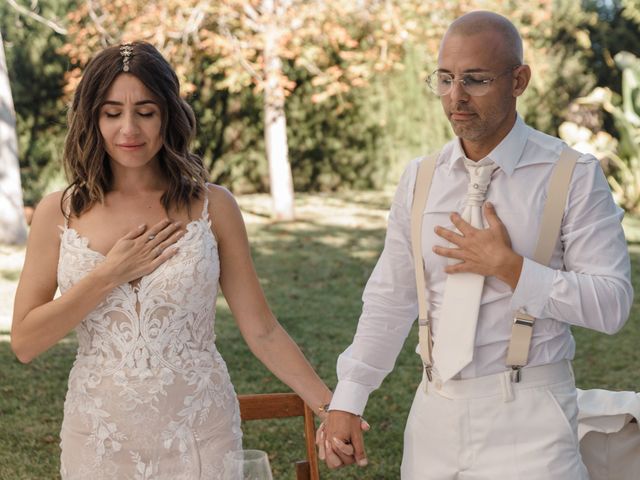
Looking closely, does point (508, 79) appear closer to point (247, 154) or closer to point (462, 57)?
point (462, 57)

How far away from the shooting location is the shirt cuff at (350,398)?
9.54ft

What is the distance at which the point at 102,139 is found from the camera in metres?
2.75

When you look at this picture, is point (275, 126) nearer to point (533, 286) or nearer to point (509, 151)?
point (509, 151)

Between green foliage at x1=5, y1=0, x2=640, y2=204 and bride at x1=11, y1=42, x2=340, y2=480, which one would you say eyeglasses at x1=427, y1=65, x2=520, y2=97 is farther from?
green foliage at x1=5, y1=0, x2=640, y2=204

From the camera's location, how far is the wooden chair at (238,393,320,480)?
9.78 ft

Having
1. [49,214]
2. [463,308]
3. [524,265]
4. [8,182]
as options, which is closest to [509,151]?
[524,265]

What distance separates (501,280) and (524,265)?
104 millimetres

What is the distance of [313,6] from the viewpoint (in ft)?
47.6

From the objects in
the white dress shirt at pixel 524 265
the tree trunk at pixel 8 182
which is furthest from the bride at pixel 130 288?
the tree trunk at pixel 8 182

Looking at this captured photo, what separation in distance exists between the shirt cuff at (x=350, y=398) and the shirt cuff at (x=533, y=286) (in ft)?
2.11

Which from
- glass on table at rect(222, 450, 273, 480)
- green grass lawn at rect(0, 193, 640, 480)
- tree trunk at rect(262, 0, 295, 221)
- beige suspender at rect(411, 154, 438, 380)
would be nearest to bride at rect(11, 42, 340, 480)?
beige suspender at rect(411, 154, 438, 380)

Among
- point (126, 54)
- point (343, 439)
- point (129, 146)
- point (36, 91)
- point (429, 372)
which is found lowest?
point (343, 439)

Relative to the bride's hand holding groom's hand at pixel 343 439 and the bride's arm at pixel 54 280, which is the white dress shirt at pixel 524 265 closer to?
the bride's hand holding groom's hand at pixel 343 439

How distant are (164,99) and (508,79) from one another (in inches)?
37.9
